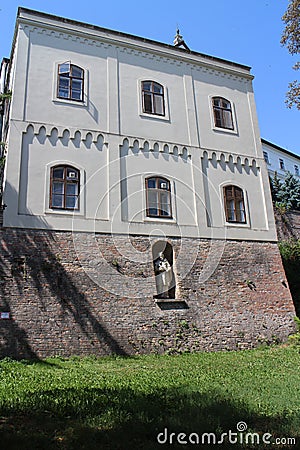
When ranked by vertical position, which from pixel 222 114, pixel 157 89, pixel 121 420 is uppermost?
pixel 157 89

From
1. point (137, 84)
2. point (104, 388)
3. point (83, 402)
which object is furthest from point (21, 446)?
point (137, 84)

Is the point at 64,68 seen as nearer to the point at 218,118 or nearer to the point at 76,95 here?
the point at 76,95

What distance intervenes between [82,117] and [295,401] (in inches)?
440

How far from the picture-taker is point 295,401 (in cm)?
595

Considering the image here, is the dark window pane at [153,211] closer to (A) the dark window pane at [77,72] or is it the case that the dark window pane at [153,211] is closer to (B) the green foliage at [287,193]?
(A) the dark window pane at [77,72]

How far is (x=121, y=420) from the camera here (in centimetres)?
489

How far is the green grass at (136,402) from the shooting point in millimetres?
4430

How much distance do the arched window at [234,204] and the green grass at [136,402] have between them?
632 centimetres

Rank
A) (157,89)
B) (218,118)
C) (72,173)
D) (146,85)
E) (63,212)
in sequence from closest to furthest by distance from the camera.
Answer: (63,212)
(72,173)
(146,85)
(157,89)
(218,118)

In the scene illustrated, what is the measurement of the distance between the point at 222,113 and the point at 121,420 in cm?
1398

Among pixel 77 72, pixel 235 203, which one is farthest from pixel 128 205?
pixel 77 72

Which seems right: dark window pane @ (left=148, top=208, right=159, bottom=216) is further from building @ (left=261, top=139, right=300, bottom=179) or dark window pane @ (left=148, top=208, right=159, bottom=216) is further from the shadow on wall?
building @ (left=261, top=139, right=300, bottom=179)

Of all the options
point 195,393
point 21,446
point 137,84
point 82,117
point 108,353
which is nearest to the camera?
point 21,446

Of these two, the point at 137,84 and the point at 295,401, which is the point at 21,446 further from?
the point at 137,84
